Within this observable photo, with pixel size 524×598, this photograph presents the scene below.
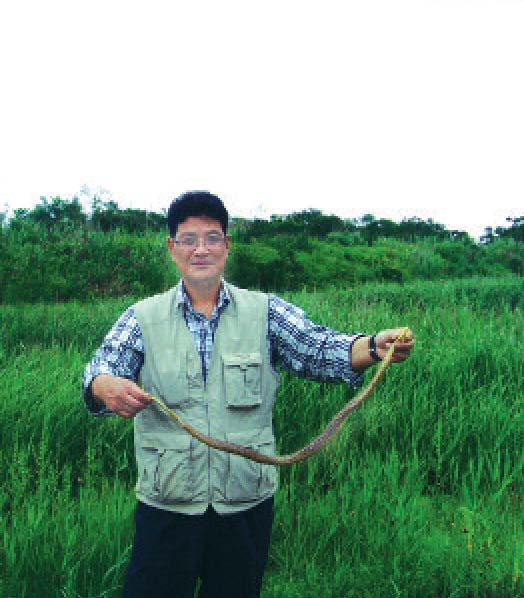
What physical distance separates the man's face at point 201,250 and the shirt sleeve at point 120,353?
0.24 meters

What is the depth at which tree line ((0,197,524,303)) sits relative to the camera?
15.4 m

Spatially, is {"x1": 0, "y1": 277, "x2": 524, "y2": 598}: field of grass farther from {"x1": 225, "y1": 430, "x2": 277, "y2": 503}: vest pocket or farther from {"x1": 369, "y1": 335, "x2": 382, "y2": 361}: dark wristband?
{"x1": 369, "y1": 335, "x2": 382, "y2": 361}: dark wristband

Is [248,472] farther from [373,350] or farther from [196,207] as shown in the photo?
[196,207]

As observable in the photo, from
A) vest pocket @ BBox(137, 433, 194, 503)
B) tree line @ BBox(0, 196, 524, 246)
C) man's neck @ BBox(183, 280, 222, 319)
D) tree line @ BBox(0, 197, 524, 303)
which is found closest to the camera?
vest pocket @ BBox(137, 433, 194, 503)

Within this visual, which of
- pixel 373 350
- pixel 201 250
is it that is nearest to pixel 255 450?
pixel 373 350

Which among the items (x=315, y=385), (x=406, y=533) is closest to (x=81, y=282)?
(x=315, y=385)

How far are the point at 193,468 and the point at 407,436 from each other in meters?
2.63

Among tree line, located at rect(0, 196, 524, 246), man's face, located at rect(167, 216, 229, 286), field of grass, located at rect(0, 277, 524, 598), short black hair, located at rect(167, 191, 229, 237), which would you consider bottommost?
field of grass, located at rect(0, 277, 524, 598)

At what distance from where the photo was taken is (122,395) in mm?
2205

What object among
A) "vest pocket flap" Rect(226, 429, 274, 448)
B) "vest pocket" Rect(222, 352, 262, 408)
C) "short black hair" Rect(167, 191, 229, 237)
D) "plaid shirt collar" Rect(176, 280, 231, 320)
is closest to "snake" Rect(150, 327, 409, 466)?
"vest pocket flap" Rect(226, 429, 274, 448)

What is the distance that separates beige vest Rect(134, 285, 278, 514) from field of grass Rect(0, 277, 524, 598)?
37.9 inches

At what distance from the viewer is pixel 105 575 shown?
9.99 ft

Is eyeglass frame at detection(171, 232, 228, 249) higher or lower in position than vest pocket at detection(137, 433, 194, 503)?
higher

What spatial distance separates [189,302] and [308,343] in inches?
16.6
